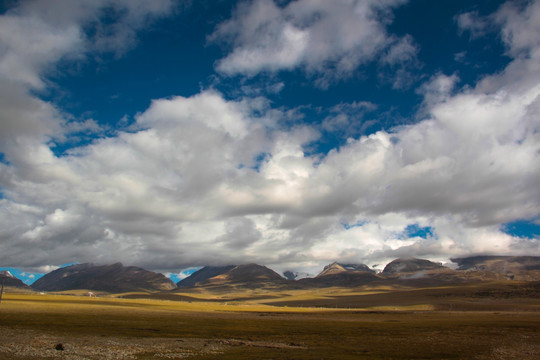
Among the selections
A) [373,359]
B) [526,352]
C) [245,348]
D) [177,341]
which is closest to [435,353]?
[373,359]

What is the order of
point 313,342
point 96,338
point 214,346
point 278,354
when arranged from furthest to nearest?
1. point 313,342
2. point 96,338
3. point 214,346
4. point 278,354

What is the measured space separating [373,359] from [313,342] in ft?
49.5

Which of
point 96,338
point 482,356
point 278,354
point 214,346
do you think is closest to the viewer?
point 278,354

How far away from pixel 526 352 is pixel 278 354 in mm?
29625

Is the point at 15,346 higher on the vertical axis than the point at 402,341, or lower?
higher

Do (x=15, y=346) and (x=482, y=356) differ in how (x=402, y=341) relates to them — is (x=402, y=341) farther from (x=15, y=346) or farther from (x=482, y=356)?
(x=15, y=346)

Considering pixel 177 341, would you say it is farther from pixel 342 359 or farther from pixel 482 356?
pixel 482 356

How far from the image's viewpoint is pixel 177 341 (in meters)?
44.0

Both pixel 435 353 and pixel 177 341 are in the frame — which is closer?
pixel 435 353


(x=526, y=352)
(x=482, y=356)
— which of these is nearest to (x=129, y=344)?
(x=482, y=356)

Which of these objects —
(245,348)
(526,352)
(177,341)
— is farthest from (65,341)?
(526,352)

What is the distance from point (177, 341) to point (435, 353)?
29.2 m

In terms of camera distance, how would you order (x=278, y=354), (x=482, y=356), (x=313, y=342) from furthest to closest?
(x=313, y=342) < (x=482, y=356) < (x=278, y=354)

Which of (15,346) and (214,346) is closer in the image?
(15,346)
